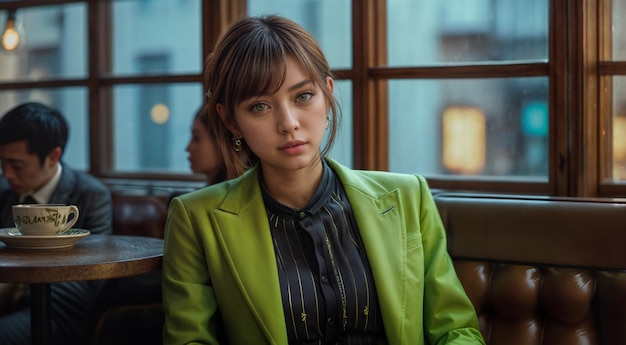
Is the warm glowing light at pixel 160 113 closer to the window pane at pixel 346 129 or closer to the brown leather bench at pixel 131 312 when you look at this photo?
the window pane at pixel 346 129

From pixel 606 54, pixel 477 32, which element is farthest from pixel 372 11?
pixel 606 54

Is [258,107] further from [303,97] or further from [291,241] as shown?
[291,241]

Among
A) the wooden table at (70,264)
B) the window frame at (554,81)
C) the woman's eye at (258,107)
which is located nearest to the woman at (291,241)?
Result: the woman's eye at (258,107)

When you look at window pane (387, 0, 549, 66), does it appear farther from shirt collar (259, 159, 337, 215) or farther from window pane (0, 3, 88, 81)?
window pane (0, 3, 88, 81)

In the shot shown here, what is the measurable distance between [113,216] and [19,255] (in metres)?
1.25

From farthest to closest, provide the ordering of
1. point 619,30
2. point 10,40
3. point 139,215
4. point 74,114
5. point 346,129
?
point 74,114
point 10,40
point 139,215
point 346,129
point 619,30

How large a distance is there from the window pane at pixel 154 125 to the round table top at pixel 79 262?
4.64 ft

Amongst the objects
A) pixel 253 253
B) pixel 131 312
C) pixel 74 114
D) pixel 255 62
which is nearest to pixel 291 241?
pixel 253 253

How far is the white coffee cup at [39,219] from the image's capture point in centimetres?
217

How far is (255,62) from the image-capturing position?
1.86m

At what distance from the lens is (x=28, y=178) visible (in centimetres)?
299

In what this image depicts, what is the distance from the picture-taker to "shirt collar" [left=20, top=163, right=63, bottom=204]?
117 inches

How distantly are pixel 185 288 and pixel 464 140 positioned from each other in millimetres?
1338

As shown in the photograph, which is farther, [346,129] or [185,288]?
[346,129]
